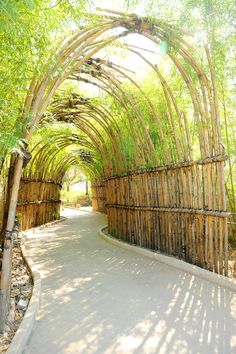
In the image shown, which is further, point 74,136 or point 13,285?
point 74,136

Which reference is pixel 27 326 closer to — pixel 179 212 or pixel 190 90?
pixel 179 212

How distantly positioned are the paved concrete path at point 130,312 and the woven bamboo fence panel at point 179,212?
463mm

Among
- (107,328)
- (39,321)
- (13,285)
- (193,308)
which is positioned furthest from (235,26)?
(13,285)

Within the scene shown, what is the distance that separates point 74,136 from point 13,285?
796 centimetres

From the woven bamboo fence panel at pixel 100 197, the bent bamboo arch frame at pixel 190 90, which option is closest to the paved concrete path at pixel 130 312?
the bent bamboo arch frame at pixel 190 90

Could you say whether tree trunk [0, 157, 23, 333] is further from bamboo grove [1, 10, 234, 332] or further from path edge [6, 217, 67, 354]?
path edge [6, 217, 67, 354]

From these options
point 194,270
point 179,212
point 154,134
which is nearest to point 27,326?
point 194,270

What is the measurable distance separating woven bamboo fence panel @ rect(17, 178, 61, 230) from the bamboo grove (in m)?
0.15

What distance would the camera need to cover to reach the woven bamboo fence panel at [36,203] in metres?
9.52

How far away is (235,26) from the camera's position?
3.84 m

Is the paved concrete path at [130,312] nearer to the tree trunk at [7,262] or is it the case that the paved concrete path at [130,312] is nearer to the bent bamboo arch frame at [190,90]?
the tree trunk at [7,262]

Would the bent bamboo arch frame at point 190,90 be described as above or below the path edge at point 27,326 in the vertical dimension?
above

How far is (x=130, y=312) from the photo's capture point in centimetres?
319

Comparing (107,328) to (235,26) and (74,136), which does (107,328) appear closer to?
(235,26)
